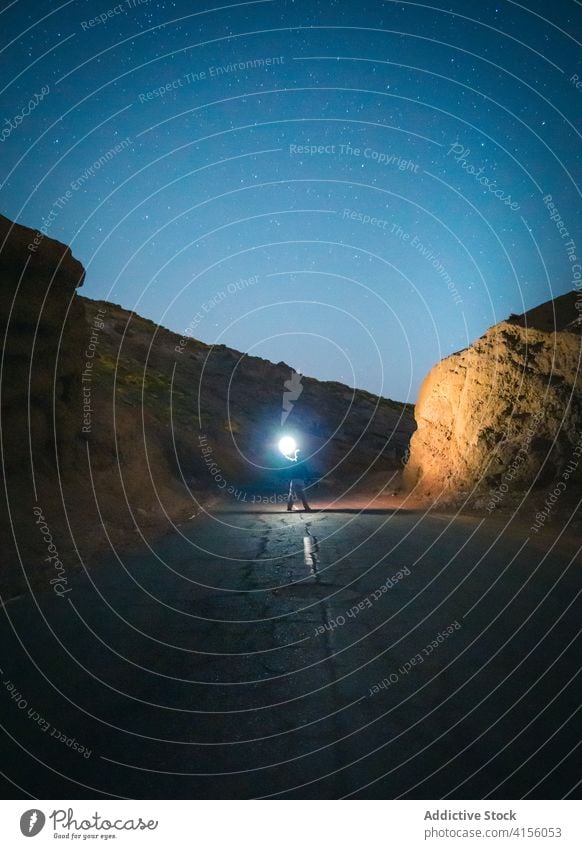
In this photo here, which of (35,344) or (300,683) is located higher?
(35,344)

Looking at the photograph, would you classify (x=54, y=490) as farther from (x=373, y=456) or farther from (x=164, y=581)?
(x=373, y=456)

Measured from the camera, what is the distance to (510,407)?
13453mm

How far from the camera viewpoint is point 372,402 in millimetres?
54875

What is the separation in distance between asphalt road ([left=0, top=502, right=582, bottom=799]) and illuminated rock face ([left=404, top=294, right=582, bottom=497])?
18.5ft

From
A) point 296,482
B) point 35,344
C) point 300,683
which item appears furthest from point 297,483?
point 300,683

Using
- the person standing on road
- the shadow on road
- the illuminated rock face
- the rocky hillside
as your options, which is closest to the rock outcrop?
the rocky hillside

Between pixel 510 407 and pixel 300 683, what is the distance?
12174 mm

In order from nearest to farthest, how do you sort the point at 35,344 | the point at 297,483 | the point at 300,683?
the point at 300,683 < the point at 35,344 < the point at 297,483

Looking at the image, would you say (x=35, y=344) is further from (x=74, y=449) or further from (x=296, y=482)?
(x=296, y=482)

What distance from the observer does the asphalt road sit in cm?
265

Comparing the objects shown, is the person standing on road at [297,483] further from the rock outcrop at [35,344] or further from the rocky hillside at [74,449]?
the rock outcrop at [35,344]

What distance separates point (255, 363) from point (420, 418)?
A: 119 feet

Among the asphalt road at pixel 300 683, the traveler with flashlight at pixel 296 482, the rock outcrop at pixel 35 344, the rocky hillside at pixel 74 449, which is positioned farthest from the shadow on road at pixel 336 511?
the asphalt road at pixel 300 683

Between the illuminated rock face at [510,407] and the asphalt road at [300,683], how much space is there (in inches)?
222
